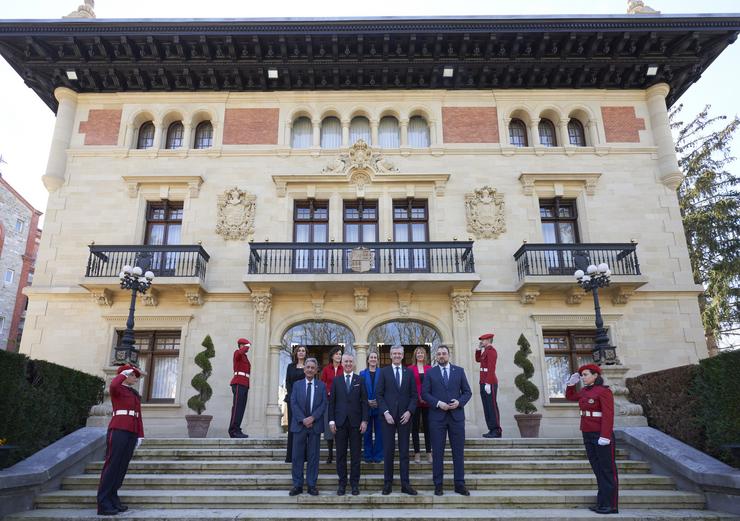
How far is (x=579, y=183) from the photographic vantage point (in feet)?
A: 51.3

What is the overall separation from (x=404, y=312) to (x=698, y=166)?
53.4 ft

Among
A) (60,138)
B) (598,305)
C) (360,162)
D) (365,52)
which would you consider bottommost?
(598,305)

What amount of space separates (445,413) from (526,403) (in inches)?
220

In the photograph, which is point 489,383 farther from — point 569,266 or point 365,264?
point 569,266

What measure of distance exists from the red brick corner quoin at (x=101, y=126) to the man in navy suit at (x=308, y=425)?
13.1 metres

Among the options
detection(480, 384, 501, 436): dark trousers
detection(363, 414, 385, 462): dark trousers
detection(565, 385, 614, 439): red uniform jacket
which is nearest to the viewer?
detection(565, 385, 614, 439): red uniform jacket

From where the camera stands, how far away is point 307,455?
22.2ft

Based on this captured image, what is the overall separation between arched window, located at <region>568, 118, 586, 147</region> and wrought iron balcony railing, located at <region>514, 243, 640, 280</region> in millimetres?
4263

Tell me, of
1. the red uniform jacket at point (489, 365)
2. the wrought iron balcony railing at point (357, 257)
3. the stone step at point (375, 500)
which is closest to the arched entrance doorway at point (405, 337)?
the wrought iron balcony railing at point (357, 257)

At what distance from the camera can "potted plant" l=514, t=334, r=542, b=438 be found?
37.3ft

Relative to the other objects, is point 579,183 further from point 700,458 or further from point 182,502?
point 182,502

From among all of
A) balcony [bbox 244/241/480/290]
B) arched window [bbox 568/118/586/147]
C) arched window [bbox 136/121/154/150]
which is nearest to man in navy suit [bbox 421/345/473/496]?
balcony [bbox 244/241/480/290]

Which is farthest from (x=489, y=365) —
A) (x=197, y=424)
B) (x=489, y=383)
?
(x=197, y=424)

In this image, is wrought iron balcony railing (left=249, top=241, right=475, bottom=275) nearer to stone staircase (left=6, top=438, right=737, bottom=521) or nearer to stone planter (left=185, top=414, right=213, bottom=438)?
stone planter (left=185, top=414, right=213, bottom=438)
